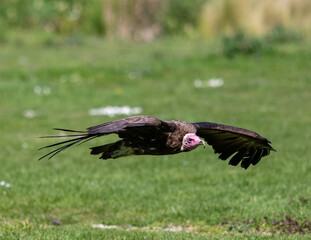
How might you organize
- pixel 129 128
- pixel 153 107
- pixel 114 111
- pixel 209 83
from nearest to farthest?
pixel 129 128
pixel 114 111
pixel 153 107
pixel 209 83

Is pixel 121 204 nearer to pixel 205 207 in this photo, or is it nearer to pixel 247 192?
pixel 205 207

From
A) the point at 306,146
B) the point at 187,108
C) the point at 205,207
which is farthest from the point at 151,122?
the point at 187,108

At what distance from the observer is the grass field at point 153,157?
336 inches

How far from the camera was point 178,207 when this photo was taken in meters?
8.92

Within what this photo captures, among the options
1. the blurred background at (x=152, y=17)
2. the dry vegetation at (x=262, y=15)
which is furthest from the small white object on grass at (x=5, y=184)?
the dry vegetation at (x=262, y=15)

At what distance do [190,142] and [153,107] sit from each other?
37.0 feet

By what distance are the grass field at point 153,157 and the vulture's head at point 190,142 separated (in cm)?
137

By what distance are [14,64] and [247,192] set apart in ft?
50.3

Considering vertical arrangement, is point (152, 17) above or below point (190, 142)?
above

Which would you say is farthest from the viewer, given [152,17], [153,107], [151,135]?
[152,17]

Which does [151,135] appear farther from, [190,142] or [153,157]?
[153,157]

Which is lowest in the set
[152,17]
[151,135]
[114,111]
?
[151,135]

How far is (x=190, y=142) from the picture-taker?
6176mm

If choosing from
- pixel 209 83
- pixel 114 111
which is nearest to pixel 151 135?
pixel 114 111
